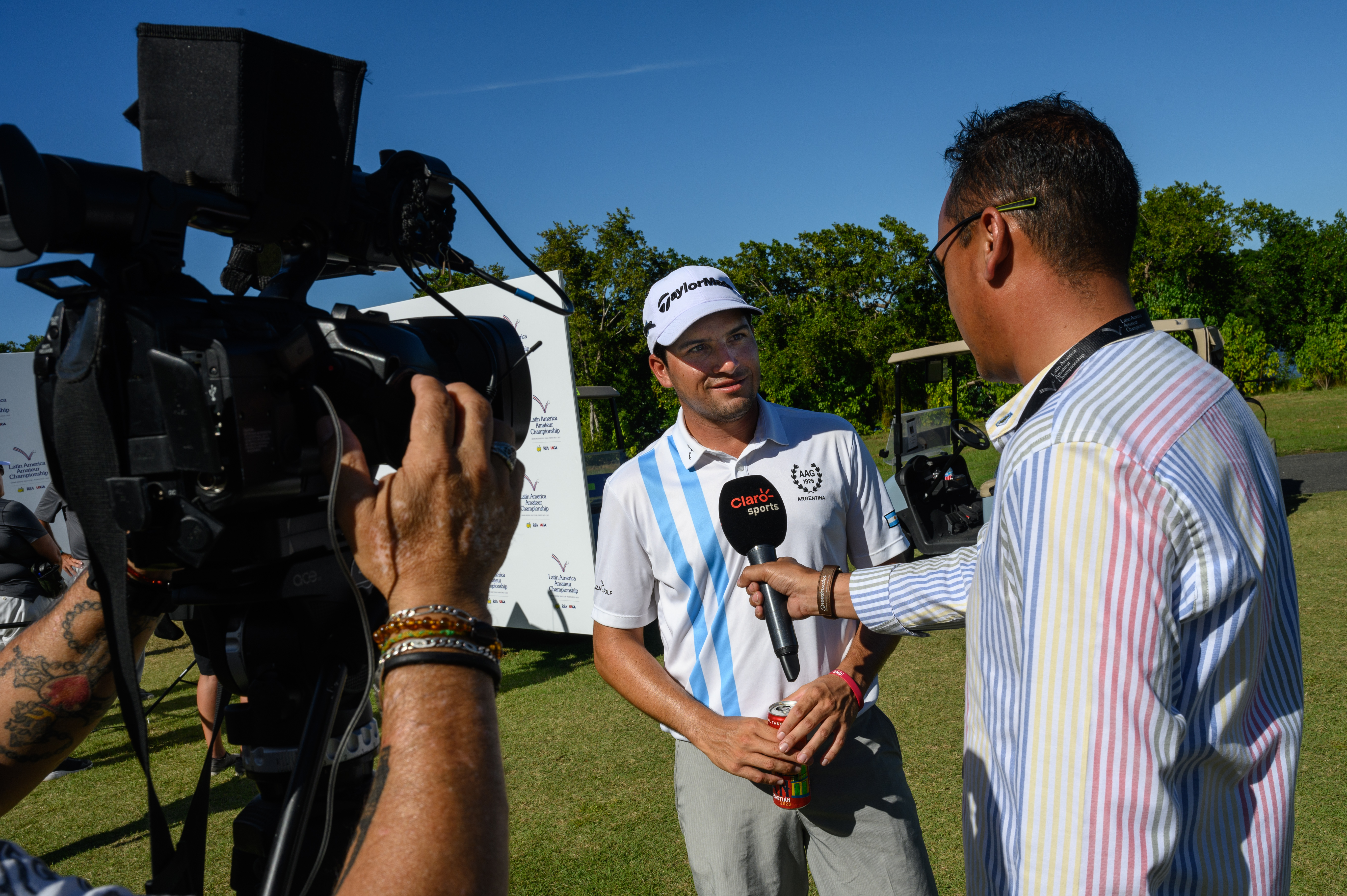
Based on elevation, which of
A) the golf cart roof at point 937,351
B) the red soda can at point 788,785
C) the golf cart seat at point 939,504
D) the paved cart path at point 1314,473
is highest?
the golf cart roof at point 937,351

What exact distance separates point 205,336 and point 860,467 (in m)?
1.93

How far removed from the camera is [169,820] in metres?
5.29

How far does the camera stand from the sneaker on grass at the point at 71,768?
6.02 m

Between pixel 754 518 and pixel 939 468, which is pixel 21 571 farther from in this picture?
pixel 939 468

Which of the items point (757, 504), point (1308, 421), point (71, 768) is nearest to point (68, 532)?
point (71, 768)

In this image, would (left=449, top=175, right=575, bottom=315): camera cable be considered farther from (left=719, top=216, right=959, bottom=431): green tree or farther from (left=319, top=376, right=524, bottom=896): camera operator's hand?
(left=719, top=216, right=959, bottom=431): green tree

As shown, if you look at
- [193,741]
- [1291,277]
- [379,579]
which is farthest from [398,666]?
[1291,277]

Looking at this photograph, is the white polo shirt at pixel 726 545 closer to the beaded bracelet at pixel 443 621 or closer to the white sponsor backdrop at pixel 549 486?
the beaded bracelet at pixel 443 621

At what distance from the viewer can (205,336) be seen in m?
1.15

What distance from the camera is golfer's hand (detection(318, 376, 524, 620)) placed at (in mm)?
1078

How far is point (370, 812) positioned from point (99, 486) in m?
0.59

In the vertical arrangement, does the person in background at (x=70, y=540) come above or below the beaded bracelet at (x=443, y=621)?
below

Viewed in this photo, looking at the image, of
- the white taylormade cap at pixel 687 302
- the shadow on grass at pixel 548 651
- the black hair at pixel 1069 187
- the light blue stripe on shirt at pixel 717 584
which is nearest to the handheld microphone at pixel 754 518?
the light blue stripe on shirt at pixel 717 584

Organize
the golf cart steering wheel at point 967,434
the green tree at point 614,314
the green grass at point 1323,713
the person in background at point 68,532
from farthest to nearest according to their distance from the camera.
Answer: the green tree at point 614,314, the golf cart steering wheel at point 967,434, the person in background at point 68,532, the green grass at point 1323,713
